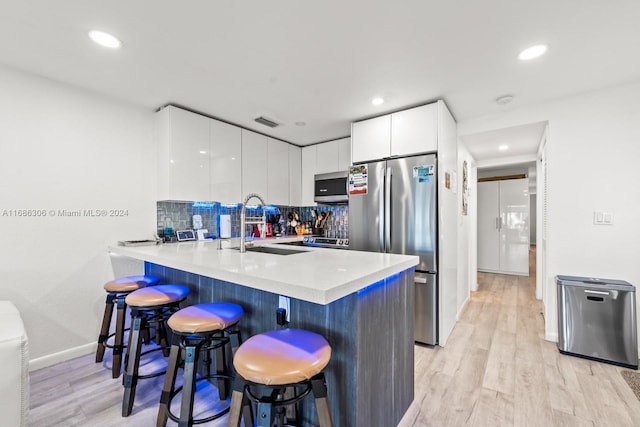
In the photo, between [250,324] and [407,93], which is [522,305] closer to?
[407,93]

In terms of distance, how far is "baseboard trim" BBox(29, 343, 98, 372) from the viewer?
2236mm

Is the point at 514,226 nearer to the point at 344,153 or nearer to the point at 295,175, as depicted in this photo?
the point at 344,153

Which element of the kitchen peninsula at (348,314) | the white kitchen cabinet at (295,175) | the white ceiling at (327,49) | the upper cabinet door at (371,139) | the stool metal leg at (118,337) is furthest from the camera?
the white kitchen cabinet at (295,175)

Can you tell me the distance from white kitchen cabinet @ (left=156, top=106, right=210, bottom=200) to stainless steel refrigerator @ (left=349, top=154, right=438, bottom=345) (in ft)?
5.76

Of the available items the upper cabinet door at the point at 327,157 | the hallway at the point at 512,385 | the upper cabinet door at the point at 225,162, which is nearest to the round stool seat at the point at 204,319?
the hallway at the point at 512,385

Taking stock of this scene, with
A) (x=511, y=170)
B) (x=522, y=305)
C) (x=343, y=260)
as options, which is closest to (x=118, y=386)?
(x=343, y=260)

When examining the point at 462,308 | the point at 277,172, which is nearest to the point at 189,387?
the point at 277,172

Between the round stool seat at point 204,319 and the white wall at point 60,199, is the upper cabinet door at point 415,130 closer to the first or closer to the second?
the round stool seat at point 204,319

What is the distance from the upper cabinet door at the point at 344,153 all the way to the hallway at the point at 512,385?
8.08 ft

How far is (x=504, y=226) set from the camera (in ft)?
19.6

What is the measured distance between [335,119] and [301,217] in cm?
200

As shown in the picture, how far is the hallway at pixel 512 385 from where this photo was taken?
5.54 ft

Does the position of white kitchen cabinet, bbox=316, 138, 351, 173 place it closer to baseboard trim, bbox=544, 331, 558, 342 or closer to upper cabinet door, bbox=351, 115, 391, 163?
upper cabinet door, bbox=351, 115, 391, 163

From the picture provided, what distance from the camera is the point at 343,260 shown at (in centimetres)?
165
